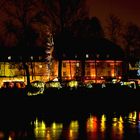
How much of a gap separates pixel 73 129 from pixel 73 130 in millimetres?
359

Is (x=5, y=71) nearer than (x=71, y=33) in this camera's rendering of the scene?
No

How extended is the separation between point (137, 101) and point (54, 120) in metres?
17.7

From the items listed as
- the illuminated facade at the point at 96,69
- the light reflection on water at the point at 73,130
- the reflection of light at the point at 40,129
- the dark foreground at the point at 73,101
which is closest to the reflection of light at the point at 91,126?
the light reflection on water at the point at 73,130

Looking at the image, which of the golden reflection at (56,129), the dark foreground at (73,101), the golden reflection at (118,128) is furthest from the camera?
the dark foreground at (73,101)

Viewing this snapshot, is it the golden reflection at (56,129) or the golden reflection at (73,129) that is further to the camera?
the golden reflection at (56,129)

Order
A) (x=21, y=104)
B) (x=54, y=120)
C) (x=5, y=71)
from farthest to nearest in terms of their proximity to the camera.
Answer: (x=5, y=71) < (x=21, y=104) < (x=54, y=120)

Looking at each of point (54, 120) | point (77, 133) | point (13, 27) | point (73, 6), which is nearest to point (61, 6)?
point (73, 6)

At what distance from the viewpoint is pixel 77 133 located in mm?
19375

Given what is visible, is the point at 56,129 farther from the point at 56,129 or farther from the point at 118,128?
the point at 118,128

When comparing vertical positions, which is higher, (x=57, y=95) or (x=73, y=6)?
(x=73, y=6)

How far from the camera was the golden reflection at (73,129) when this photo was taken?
60.3 feet

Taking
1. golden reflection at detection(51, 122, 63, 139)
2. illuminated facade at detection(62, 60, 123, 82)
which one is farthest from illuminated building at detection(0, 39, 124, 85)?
golden reflection at detection(51, 122, 63, 139)

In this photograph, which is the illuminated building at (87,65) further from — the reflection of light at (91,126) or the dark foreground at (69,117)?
the reflection of light at (91,126)

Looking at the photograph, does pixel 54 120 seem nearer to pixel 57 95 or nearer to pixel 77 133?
pixel 77 133
